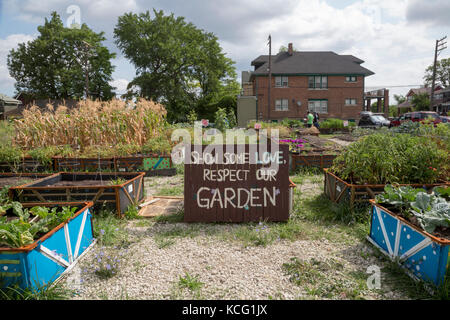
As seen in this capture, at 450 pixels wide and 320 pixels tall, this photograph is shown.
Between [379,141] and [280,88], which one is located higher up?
[280,88]

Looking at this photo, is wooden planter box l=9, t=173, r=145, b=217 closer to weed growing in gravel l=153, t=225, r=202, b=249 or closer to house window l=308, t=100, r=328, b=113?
weed growing in gravel l=153, t=225, r=202, b=249

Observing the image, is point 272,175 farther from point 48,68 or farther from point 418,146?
point 48,68

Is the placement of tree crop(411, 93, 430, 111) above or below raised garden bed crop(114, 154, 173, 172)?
above

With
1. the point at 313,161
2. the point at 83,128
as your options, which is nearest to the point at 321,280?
Result: the point at 313,161

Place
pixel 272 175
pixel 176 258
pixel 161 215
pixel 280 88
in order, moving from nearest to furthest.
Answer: pixel 176 258, pixel 272 175, pixel 161 215, pixel 280 88

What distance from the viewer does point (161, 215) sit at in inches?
226

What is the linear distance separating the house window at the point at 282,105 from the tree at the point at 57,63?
2733 cm

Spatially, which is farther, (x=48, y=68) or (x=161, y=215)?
(x=48, y=68)

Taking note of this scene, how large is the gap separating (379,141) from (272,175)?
101 inches

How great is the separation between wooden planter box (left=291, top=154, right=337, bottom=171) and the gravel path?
5233mm

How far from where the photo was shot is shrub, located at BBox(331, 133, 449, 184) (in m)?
5.60

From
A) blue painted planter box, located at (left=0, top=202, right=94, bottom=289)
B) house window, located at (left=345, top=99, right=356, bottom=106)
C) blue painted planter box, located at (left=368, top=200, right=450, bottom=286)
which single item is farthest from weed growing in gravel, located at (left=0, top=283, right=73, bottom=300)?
house window, located at (left=345, top=99, right=356, bottom=106)
